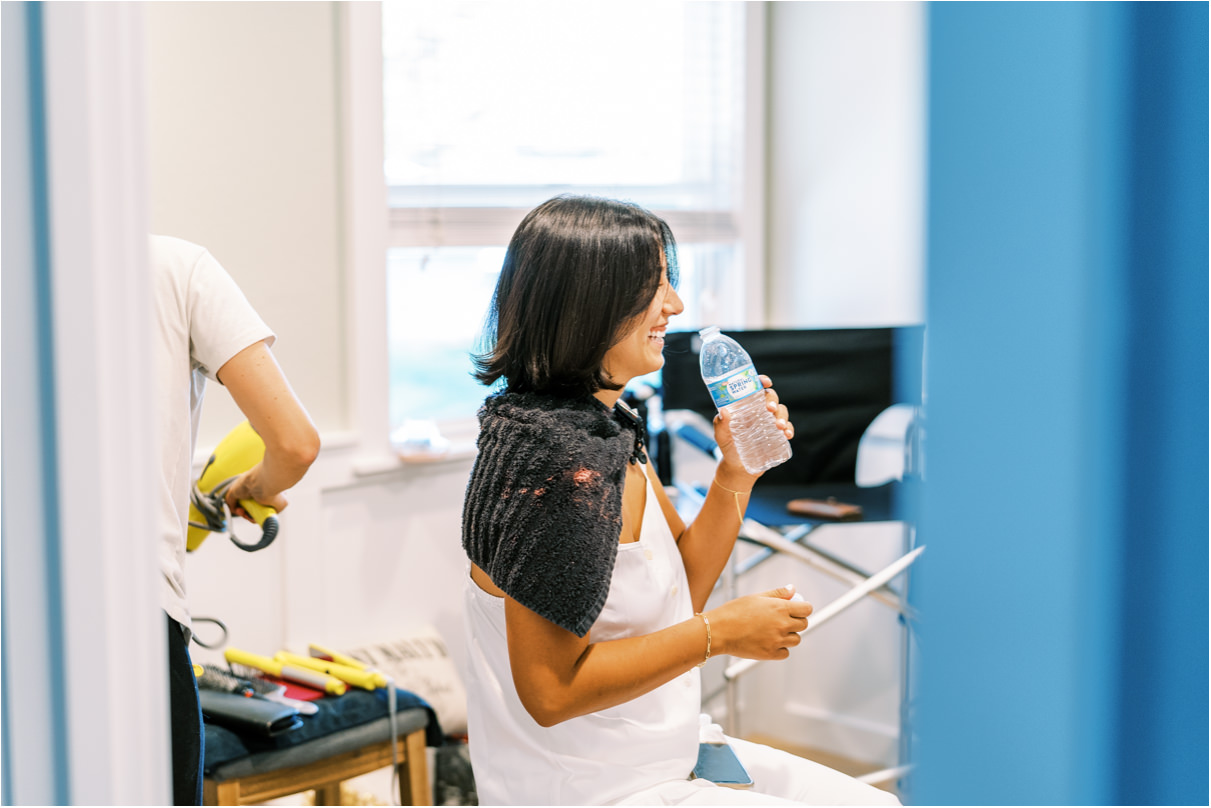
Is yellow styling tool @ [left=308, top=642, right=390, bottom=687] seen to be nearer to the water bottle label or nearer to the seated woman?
the seated woman

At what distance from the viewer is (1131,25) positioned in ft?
1.05

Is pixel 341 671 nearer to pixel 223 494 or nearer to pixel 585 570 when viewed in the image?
pixel 223 494

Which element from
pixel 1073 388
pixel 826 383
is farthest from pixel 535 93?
pixel 1073 388

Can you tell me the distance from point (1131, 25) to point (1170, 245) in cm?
7


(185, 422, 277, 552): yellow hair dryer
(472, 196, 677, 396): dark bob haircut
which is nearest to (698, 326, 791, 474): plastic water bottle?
(472, 196, 677, 396): dark bob haircut

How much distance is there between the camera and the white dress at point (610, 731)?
3.55 ft

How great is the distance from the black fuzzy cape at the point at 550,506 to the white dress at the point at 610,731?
0.38 feet

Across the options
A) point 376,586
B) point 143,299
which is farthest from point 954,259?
point 376,586

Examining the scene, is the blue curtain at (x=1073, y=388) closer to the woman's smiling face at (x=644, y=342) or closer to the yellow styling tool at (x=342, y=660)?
the woman's smiling face at (x=644, y=342)

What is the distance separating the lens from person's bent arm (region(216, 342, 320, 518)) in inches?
50.2

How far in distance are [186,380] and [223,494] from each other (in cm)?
31

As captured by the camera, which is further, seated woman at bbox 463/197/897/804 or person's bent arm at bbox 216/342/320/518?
person's bent arm at bbox 216/342/320/518

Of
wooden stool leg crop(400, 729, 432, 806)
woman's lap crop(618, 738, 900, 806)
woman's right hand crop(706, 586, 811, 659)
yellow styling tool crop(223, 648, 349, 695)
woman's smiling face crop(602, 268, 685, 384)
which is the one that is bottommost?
wooden stool leg crop(400, 729, 432, 806)

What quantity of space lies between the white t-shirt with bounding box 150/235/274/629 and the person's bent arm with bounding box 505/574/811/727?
45cm
